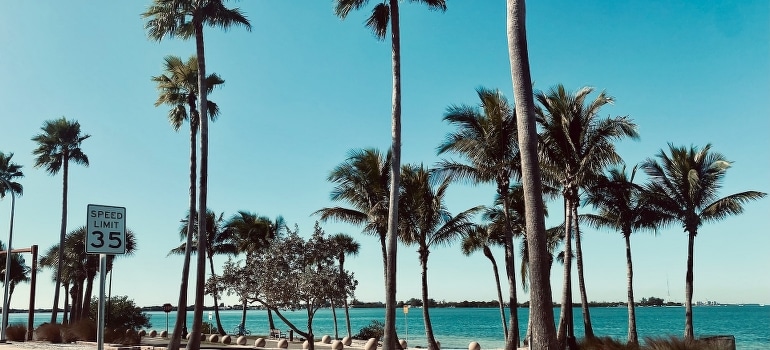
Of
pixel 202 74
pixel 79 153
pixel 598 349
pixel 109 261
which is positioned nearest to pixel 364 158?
pixel 202 74

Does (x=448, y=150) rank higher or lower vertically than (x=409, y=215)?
higher

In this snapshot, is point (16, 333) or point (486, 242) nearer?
point (16, 333)

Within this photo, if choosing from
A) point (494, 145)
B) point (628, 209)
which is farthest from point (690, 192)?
point (494, 145)

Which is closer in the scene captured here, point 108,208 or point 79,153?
point 108,208

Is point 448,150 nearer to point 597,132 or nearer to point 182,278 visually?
point 597,132

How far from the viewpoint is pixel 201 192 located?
2223cm

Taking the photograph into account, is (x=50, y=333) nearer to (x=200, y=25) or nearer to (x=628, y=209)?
(x=200, y=25)

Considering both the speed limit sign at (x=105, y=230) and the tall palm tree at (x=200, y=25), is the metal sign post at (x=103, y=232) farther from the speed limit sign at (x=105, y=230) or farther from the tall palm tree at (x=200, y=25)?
the tall palm tree at (x=200, y=25)

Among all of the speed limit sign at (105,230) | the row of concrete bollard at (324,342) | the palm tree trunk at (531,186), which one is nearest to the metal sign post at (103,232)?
the speed limit sign at (105,230)

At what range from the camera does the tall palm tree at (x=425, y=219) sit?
25.0m

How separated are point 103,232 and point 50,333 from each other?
27424 millimetres

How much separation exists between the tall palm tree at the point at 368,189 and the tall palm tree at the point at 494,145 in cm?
467

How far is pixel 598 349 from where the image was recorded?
18062 mm

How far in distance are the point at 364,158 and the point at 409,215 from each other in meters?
3.27
